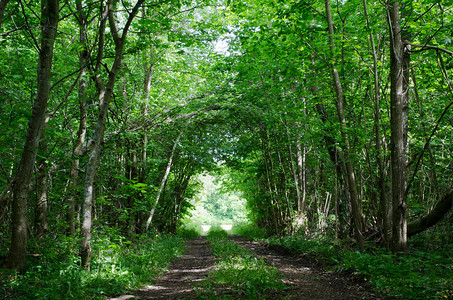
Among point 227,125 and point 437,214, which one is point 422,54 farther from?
point 227,125

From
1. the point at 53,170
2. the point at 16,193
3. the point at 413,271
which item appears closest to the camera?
the point at 16,193

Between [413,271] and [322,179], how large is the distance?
7.26m

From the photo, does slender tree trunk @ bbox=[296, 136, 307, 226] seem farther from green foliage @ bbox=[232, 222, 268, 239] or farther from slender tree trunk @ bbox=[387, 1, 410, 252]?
slender tree trunk @ bbox=[387, 1, 410, 252]

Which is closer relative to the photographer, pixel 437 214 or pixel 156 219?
pixel 437 214

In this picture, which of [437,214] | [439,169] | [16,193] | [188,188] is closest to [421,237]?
[439,169]

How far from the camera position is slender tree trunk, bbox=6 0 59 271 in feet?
13.3

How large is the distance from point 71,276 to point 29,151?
191 cm

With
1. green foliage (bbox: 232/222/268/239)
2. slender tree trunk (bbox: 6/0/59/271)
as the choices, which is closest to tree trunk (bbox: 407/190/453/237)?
slender tree trunk (bbox: 6/0/59/271)

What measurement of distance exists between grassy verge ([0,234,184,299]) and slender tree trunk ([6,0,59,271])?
0.35 metres

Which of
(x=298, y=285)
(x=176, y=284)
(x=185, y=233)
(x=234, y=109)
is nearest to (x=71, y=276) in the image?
(x=176, y=284)

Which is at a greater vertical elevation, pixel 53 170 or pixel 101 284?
pixel 53 170

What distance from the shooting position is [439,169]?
6.90 m

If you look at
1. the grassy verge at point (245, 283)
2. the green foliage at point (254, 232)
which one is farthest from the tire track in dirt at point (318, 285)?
the green foliage at point (254, 232)

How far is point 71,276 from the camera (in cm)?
431
